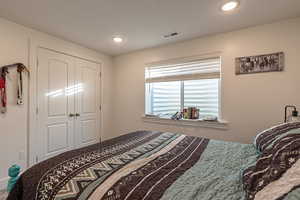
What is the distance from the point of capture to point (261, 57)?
2195 mm

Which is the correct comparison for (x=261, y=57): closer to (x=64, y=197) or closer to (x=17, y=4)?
(x=64, y=197)

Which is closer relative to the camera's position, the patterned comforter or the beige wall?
the patterned comforter

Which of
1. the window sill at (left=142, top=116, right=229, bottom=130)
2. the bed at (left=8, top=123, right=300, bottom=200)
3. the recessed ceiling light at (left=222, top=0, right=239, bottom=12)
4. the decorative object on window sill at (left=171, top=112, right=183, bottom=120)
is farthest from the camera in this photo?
the decorative object on window sill at (left=171, top=112, right=183, bottom=120)

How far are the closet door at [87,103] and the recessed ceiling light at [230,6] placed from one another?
2.62 meters

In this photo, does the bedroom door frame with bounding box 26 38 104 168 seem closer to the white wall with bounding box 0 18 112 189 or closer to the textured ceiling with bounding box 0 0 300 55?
the white wall with bounding box 0 18 112 189

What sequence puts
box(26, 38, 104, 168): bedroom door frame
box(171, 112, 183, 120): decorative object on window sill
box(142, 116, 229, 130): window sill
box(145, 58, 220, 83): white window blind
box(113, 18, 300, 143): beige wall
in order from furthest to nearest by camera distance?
box(171, 112, 183, 120): decorative object on window sill
box(145, 58, 220, 83): white window blind
box(142, 116, 229, 130): window sill
box(26, 38, 104, 168): bedroom door frame
box(113, 18, 300, 143): beige wall

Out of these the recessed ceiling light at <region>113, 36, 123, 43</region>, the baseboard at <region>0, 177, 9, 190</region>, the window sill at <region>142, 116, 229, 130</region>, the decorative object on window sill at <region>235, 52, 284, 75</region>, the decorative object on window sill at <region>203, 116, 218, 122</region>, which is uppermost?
the recessed ceiling light at <region>113, 36, 123, 43</region>

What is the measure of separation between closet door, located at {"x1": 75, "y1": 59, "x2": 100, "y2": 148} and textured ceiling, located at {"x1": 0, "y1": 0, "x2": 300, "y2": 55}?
747mm

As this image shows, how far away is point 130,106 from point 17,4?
7.82ft

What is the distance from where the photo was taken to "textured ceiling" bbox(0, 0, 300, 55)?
176 centimetres

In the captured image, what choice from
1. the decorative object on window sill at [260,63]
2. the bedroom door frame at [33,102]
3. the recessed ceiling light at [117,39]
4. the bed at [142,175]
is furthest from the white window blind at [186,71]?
the bedroom door frame at [33,102]

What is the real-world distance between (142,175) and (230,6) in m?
2.03

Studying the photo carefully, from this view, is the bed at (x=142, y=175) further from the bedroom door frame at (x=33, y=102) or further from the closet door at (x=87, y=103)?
the closet door at (x=87, y=103)

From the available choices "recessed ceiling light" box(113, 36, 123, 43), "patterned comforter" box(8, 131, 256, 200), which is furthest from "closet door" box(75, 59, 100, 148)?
"patterned comforter" box(8, 131, 256, 200)
